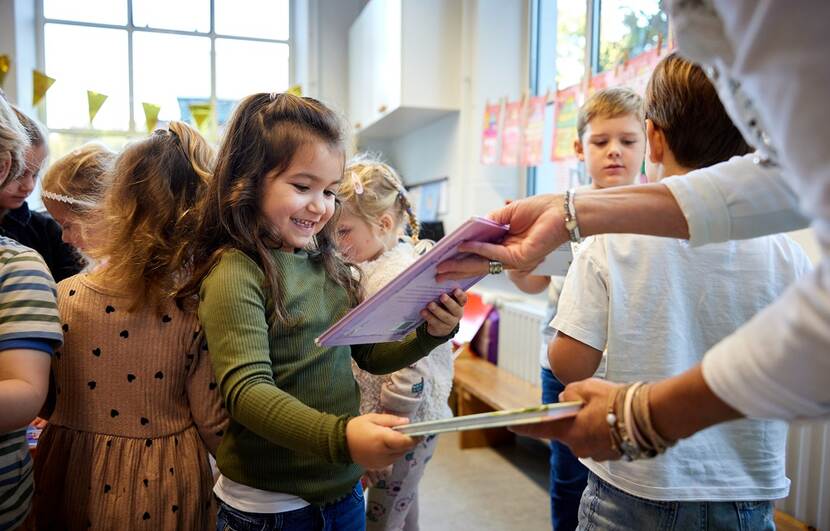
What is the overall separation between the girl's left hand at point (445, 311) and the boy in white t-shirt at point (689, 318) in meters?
0.22

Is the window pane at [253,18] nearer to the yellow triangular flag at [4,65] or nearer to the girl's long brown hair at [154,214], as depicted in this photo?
the yellow triangular flag at [4,65]

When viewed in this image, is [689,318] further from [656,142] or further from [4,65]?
[4,65]

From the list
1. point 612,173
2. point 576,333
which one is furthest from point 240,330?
point 612,173

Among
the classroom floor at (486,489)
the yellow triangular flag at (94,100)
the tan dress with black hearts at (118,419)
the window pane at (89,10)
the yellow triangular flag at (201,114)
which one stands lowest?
the classroom floor at (486,489)

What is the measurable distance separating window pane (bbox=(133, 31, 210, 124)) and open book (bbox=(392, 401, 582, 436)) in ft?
16.9

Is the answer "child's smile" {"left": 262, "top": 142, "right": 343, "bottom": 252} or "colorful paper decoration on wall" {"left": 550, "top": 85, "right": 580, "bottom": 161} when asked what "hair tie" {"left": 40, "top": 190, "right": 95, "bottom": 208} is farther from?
"colorful paper decoration on wall" {"left": 550, "top": 85, "right": 580, "bottom": 161}

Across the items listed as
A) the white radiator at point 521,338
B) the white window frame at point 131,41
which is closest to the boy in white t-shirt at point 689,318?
the white radiator at point 521,338

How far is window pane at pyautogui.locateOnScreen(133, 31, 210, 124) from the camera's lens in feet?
17.0

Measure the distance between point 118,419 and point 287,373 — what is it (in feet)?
1.10

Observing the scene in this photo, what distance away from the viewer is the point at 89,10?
5105mm

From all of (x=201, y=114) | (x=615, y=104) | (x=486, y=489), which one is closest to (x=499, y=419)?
(x=615, y=104)

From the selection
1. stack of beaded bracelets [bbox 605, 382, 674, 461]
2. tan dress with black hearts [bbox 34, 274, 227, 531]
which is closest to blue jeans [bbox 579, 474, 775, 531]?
stack of beaded bracelets [bbox 605, 382, 674, 461]

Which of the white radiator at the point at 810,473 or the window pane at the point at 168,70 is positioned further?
the window pane at the point at 168,70

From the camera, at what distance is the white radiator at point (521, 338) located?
3.14 meters
